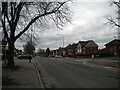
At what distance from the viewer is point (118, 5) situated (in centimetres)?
3772

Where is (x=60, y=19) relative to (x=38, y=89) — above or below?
above

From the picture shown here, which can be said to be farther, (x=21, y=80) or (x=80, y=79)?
(x=80, y=79)

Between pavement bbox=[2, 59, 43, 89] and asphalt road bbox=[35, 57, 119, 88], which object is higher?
pavement bbox=[2, 59, 43, 89]

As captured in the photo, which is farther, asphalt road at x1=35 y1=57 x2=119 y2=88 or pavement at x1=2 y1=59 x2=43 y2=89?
asphalt road at x1=35 y1=57 x2=119 y2=88

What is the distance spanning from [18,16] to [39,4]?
110 inches

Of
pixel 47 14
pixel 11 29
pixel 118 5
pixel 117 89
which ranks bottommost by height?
pixel 117 89

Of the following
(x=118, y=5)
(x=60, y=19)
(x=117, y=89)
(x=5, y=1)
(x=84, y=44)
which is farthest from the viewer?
(x=84, y=44)

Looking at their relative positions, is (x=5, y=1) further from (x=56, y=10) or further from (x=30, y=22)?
(x=56, y=10)

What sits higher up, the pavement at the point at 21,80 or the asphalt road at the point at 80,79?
the pavement at the point at 21,80

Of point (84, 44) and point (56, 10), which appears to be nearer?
point (56, 10)

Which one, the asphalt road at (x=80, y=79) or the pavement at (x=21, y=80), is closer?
the pavement at (x=21, y=80)

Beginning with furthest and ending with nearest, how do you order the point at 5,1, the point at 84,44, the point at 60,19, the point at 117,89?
the point at 84,44
the point at 60,19
the point at 5,1
the point at 117,89

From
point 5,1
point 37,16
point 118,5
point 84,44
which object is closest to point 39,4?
point 37,16

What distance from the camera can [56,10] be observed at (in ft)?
90.4
